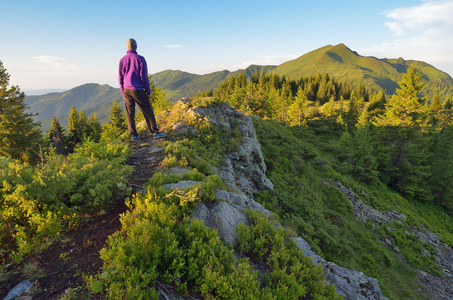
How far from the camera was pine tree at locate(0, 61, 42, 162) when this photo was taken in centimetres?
2098

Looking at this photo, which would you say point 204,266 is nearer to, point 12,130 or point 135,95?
point 135,95

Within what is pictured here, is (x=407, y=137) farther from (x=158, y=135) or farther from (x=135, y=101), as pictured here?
(x=135, y=101)

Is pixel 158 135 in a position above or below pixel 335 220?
above

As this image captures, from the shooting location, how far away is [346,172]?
72.9ft

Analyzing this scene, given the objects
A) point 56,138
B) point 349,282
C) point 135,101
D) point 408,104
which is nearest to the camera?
point 349,282

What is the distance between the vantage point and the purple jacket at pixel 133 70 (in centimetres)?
720

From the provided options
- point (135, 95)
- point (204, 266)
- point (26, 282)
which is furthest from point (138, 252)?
point (135, 95)

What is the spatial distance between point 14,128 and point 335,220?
3239 cm

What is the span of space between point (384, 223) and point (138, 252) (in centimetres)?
1867

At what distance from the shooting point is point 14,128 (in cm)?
2186

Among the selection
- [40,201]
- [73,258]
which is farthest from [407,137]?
[40,201]

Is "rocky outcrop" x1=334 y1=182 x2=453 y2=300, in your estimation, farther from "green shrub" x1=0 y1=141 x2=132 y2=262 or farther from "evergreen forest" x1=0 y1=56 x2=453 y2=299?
"green shrub" x1=0 y1=141 x2=132 y2=262

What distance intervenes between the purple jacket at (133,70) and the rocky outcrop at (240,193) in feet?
9.37

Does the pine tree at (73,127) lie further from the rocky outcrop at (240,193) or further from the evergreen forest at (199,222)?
the rocky outcrop at (240,193)
